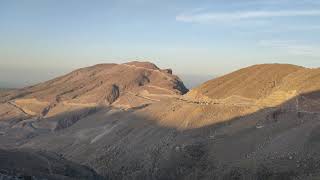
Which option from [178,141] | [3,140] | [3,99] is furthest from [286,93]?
[3,99]

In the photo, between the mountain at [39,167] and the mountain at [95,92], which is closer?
the mountain at [39,167]

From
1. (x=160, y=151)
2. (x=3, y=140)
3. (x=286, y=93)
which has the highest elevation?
(x=286, y=93)

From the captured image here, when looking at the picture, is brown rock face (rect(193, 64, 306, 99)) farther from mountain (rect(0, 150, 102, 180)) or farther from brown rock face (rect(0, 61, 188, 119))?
mountain (rect(0, 150, 102, 180))

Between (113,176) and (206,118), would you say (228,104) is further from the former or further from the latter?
(113,176)

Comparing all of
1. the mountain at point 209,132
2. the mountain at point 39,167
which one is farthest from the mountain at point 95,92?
Result: the mountain at point 39,167

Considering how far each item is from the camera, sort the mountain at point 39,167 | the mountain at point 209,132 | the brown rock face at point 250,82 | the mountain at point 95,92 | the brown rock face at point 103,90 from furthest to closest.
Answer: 1. the brown rock face at point 103,90
2. the mountain at point 95,92
3. the brown rock face at point 250,82
4. the mountain at point 209,132
5. the mountain at point 39,167

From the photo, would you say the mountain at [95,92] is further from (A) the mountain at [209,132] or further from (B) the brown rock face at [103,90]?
(A) the mountain at [209,132]

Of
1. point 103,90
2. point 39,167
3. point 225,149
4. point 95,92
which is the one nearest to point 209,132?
point 225,149
